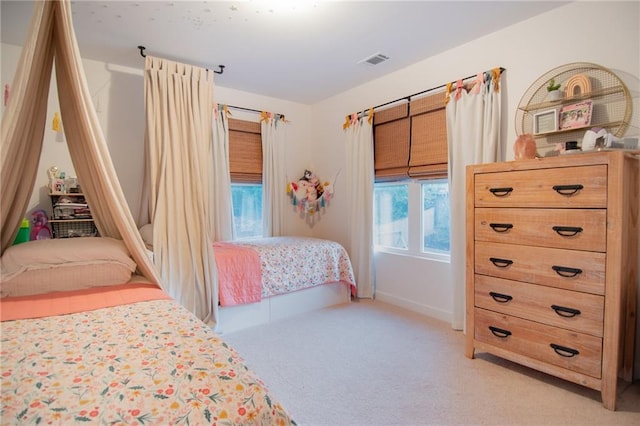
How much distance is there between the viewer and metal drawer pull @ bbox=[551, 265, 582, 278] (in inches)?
70.1

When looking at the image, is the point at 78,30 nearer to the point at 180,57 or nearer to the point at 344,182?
the point at 180,57

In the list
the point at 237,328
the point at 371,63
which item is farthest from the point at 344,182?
the point at 237,328

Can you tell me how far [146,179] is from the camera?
2984mm

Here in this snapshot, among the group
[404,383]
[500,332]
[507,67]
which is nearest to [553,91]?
[507,67]

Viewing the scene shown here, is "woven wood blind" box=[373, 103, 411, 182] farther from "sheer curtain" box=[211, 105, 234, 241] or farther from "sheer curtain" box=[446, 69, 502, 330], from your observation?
"sheer curtain" box=[211, 105, 234, 241]

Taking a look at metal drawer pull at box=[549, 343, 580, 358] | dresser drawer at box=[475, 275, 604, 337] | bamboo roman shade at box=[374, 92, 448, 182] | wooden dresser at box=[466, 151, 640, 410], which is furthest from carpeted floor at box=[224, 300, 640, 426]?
bamboo roman shade at box=[374, 92, 448, 182]

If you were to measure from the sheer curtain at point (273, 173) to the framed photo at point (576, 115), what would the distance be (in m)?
3.00

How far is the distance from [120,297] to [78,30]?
221cm

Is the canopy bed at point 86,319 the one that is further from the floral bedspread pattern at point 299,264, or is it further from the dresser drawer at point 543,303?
the dresser drawer at point 543,303

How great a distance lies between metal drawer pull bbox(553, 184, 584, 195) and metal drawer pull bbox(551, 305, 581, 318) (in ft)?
2.17

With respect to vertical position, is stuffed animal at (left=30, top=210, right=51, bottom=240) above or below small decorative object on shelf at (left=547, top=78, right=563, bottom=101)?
below

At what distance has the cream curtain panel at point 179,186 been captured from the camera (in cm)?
273

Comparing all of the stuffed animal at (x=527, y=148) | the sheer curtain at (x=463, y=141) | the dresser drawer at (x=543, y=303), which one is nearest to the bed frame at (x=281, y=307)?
the sheer curtain at (x=463, y=141)

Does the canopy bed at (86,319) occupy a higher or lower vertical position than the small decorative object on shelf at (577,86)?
lower
